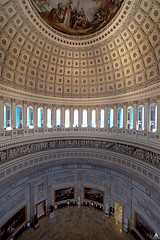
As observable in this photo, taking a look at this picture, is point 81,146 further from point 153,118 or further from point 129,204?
point 153,118

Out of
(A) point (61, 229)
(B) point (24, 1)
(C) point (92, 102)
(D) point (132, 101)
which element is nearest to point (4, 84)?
(B) point (24, 1)

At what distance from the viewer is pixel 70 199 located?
14375mm

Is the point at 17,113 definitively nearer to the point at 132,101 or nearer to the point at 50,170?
the point at 50,170

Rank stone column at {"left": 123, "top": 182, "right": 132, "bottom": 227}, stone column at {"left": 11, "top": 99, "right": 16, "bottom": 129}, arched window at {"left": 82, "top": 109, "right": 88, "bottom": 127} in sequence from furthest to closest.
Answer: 1. arched window at {"left": 82, "top": 109, "right": 88, "bottom": 127}
2. stone column at {"left": 11, "top": 99, "right": 16, "bottom": 129}
3. stone column at {"left": 123, "top": 182, "right": 132, "bottom": 227}

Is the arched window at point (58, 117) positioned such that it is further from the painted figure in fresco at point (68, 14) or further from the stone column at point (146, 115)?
the stone column at point (146, 115)

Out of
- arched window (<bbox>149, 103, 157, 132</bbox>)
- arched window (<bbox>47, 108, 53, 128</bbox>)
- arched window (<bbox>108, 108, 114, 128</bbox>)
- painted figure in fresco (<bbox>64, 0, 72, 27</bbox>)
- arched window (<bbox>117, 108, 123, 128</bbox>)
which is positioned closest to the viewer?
arched window (<bbox>149, 103, 157, 132</bbox>)

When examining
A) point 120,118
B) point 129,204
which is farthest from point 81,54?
point 129,204

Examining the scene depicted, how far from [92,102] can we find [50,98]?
5882 mm

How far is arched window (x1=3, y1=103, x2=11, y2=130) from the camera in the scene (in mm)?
10998

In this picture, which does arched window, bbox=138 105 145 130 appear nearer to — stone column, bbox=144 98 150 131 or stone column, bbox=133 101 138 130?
stone column, bbox=133 101 138 130

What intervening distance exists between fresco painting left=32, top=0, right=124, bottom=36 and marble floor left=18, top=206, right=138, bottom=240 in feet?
67.6

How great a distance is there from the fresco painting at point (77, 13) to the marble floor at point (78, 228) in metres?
20.6

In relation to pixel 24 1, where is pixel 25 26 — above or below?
below

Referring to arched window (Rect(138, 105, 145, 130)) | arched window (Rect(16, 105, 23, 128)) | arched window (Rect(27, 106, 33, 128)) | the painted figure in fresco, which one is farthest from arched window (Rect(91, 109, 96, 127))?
the painted figure in fresco
